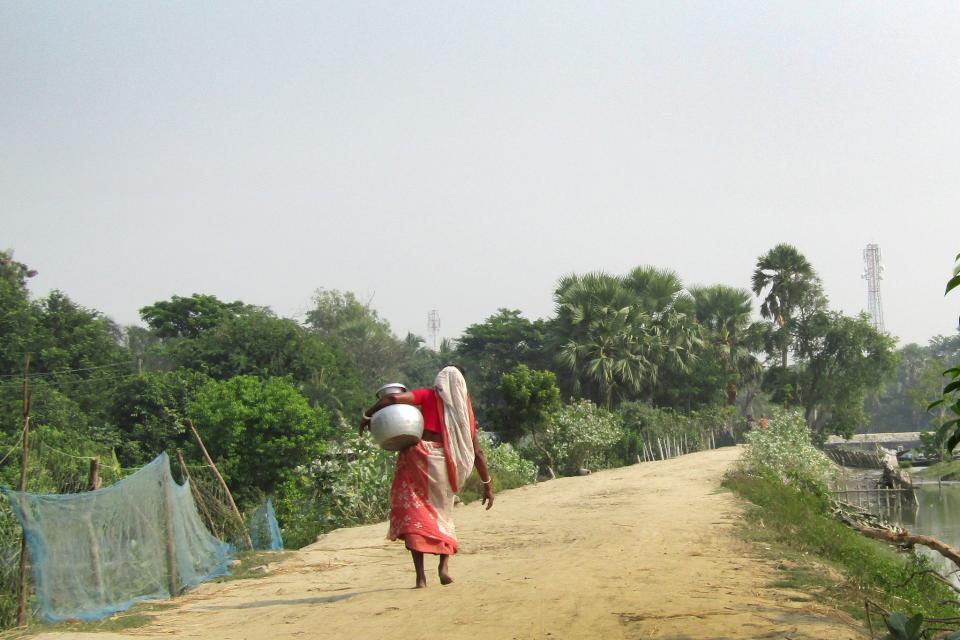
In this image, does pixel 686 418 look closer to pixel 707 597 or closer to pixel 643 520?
pixel 643 520

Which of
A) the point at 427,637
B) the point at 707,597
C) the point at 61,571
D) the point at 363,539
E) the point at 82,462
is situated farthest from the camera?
the point at 82,462

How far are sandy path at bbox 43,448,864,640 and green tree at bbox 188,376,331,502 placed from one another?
12144mm

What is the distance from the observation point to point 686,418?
1572 inches

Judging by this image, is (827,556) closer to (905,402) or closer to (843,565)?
(843,565)

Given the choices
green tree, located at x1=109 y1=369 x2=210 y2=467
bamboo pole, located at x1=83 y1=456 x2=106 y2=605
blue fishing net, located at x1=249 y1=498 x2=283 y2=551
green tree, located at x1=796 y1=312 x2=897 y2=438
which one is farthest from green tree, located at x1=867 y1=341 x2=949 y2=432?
bamboo pole, located at x1=83 y1=456 x2=106 y2=605

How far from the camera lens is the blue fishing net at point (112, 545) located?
7.36 meters

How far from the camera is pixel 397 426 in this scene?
7.27m

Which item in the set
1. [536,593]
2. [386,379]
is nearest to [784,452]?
[536,593]

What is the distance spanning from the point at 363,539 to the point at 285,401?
13.2 metres

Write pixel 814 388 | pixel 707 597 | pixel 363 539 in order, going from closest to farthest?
pixel 707 597
pixel 363 539
pixel 814 388

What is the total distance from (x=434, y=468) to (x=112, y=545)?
10.2 ft

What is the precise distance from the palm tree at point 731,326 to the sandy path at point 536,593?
32637 millimetres

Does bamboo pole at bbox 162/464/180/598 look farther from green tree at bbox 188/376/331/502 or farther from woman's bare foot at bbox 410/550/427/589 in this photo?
green tree at bbox 188/376/331/502

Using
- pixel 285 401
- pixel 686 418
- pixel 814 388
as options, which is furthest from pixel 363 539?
pixel 814 388
